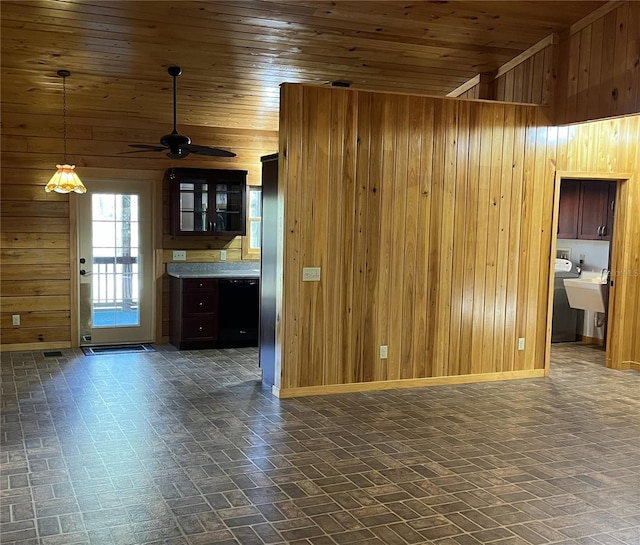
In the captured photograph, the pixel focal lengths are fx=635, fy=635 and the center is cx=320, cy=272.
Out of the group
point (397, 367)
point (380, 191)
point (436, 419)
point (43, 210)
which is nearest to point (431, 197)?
point (380, 191)

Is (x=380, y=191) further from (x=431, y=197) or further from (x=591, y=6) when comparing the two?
(x=591, y=6)

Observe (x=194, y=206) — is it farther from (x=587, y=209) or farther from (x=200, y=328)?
(x=587, y=209)

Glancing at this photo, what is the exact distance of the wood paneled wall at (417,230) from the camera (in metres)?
5.39

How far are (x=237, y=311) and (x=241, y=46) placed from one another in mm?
3117

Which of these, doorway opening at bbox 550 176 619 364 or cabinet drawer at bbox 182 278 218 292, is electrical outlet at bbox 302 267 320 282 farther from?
doorway opening at bbox 550 176 619 364

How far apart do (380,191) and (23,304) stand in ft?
13.8

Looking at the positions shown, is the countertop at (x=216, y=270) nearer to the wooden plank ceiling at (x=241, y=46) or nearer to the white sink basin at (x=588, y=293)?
the wooden plank ceiling at (x=241, y=46)

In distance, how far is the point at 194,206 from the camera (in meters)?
7.52

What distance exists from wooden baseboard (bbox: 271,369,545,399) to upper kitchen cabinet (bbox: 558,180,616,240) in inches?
95.5

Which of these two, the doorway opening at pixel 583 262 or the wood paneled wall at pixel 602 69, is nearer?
the wood paneled wall at pixel 602 69

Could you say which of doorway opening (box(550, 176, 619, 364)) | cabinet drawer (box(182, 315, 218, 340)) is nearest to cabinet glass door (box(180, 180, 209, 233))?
cabinet drawer (box(182, 315, 218, 340))

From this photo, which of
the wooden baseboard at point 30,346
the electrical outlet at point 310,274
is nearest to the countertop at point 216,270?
the wooden baseboard at point 30,346

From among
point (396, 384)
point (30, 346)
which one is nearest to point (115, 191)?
point (30, 346)

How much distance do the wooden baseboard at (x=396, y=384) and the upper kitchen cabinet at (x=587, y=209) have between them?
2425 millimetres
